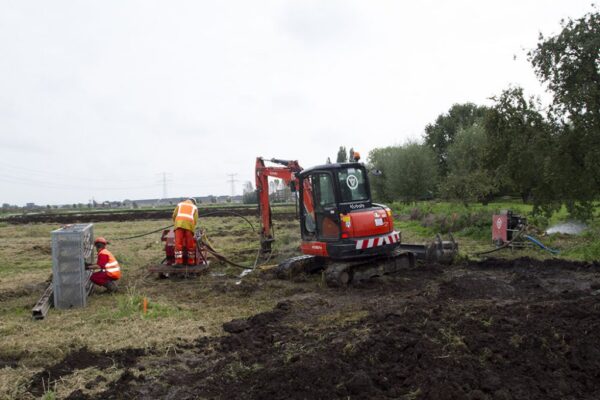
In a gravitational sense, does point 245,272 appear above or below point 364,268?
below

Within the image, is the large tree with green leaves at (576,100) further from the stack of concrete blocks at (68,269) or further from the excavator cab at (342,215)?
the stack of concrete blocks at (68,269)

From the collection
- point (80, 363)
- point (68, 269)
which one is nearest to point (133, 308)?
point (68, 269)

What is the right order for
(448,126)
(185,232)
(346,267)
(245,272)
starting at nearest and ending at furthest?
(346,267), (185,232), (245,272), (448,126)

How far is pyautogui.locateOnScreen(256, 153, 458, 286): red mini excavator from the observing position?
10.0 m

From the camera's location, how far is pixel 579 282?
9.41 metres

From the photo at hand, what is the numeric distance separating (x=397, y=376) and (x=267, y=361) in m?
1.45

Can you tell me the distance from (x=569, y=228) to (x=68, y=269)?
49.4 ft

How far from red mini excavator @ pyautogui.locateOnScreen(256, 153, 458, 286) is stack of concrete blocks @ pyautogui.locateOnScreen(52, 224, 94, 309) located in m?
4.14

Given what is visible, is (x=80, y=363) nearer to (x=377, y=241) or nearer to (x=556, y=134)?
(x=377, y=241)

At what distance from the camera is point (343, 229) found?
10008 millimetres

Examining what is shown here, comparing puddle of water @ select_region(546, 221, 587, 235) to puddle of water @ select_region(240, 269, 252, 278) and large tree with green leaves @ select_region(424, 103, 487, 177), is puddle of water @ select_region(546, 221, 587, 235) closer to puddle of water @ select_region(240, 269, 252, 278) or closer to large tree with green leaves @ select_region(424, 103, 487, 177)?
puddle of water @ select_region(240, 269, 252, 278)

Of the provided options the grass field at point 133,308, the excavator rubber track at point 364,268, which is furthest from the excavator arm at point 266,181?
the excavator rubber track at point 364,268

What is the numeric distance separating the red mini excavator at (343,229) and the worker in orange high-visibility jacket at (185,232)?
2152 mm

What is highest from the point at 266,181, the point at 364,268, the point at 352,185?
the point at 266,181
